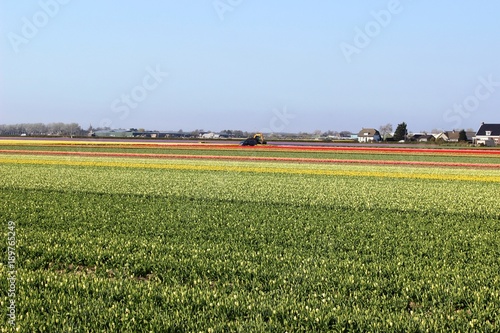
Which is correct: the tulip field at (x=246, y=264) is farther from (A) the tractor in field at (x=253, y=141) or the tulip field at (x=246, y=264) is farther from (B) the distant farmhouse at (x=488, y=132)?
(B) the distant farmhouse at (x=488, y=132)

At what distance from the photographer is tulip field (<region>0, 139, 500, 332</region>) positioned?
6.77 m

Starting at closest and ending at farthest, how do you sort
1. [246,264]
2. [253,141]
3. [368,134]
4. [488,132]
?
[246,264]
[253,141]
[488,132]
[368,134]

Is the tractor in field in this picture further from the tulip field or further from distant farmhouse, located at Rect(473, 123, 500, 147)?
distant farmhouse, located at Rect(473, 123, 500, 147)

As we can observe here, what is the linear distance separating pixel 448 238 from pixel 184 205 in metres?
9.48

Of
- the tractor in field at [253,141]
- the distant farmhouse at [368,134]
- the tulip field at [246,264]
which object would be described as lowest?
the tulip field at [246,264]

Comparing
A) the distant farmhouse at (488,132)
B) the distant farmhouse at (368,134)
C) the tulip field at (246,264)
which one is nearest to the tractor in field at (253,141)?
the tulip field at (246,264)

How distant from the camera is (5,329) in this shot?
638 centimetres

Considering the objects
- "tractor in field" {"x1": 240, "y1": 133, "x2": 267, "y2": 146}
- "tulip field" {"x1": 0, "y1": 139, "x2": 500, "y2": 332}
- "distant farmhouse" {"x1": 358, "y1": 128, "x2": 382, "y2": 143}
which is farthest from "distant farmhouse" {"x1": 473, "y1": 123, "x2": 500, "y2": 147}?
"tulip field" {"x1": 0, "y1": 139, "x2": 500, "y2": 332}

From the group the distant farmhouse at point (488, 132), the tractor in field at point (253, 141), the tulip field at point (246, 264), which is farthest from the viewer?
the distant farmhouse at point (488, 132)

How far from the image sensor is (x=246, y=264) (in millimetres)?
9125

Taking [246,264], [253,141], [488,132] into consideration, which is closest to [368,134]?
[488,132]

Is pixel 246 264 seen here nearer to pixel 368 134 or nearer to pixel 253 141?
pixel 253 141

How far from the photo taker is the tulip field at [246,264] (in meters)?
6.77

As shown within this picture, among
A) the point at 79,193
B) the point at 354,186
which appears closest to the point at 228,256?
the point at 79,193
